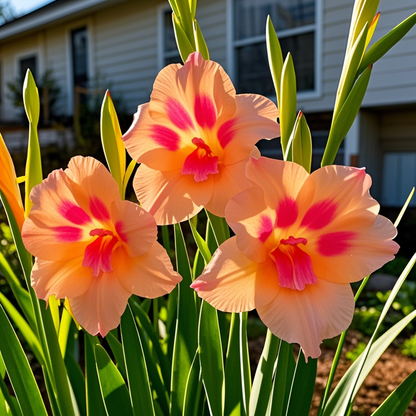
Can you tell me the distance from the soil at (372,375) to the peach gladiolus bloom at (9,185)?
5.62 feet

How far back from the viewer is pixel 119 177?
0.70m

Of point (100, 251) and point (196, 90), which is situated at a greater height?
point (196, 90)

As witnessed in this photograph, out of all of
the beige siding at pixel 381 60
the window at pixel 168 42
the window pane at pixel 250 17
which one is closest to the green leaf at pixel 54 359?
the beige siding at pixel 381 60

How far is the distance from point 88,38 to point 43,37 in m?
1.99

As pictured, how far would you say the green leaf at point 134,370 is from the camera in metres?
0.87

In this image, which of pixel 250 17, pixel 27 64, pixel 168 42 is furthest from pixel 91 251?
pixel 27 64

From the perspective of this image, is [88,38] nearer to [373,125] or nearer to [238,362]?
[373,125]

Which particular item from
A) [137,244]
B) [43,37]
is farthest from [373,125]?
[43,37]

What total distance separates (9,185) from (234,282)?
41cm

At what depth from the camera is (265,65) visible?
7.09 m

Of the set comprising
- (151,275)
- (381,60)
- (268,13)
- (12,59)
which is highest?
(12,59)

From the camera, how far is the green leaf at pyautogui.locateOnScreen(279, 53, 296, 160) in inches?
25.7

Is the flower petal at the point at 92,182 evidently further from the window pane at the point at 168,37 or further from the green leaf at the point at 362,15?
the window pane at the point at 168,37

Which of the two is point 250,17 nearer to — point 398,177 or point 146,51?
point 146,51
